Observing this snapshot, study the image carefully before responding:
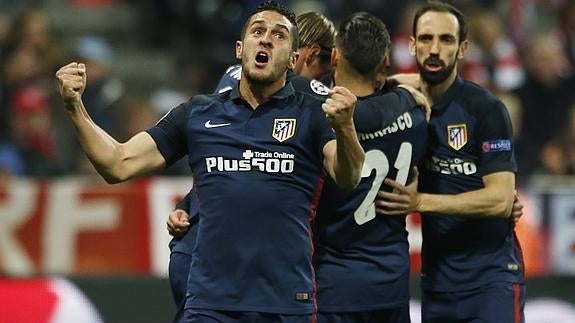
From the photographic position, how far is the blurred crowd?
10.5m

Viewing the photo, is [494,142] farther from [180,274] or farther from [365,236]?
[180,274]

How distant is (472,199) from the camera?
5.78m

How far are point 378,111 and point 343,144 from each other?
2.49 feet

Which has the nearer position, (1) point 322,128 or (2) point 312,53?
(1) point 322,128

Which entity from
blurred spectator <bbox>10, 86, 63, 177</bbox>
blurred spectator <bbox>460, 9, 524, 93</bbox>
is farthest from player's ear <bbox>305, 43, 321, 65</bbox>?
blurred spectator <bbox>460, 9, 524, 93</bbox>

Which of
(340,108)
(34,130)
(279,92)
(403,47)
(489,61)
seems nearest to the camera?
(340,108)

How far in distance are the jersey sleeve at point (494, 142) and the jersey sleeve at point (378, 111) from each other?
0.43 m

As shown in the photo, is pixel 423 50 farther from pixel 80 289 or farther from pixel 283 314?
pixel 80 289

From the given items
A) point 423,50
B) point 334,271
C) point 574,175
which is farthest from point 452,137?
point 574,175

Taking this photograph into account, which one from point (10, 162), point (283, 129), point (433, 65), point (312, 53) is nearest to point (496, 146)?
point (433, 65)

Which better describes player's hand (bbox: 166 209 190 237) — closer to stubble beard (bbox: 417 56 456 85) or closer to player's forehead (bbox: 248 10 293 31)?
player's forehead (bbox: 248 10 293 31)

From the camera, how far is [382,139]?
5.58 meters

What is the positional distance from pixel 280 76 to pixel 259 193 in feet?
1.58

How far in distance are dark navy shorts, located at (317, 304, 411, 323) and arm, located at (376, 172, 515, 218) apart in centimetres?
44
